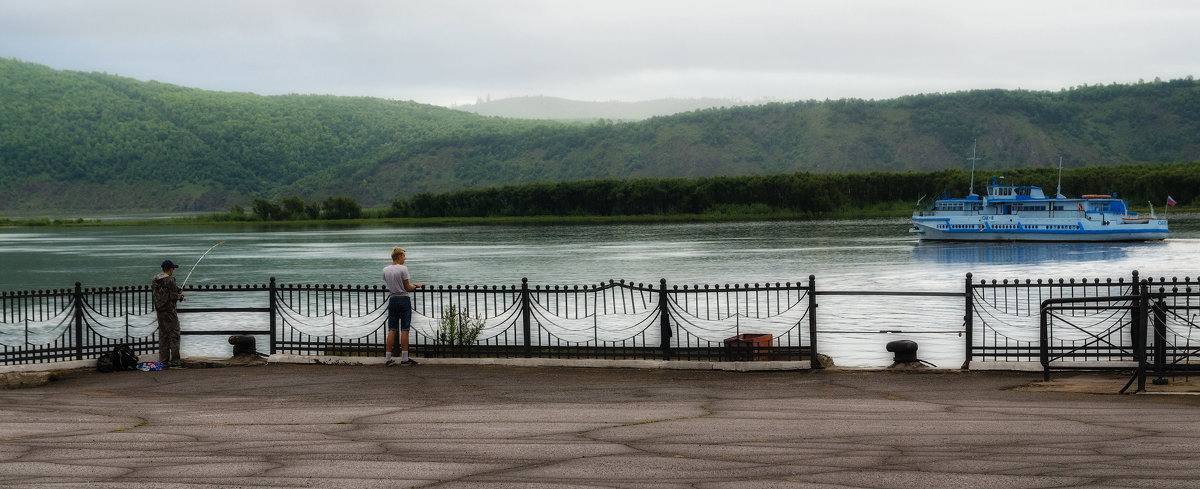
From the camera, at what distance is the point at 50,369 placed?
49.7ft

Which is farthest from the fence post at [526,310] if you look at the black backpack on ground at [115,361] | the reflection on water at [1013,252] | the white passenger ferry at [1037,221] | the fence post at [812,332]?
the white passenger ferry at [1037,221]

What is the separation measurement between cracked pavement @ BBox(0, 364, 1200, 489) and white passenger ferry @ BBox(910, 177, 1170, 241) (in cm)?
8699

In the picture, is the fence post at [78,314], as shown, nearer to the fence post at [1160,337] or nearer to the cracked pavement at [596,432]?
the cracked pavement at [596,432]

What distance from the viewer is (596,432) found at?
9.76 meters

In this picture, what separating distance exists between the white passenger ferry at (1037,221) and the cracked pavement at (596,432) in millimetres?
86995

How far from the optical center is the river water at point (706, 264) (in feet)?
117

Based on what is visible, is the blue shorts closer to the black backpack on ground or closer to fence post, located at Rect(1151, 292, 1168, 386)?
the black backpack on ground

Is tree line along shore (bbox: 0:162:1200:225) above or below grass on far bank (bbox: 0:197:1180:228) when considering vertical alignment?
above

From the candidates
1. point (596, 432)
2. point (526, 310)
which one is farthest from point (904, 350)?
point (596, 432)

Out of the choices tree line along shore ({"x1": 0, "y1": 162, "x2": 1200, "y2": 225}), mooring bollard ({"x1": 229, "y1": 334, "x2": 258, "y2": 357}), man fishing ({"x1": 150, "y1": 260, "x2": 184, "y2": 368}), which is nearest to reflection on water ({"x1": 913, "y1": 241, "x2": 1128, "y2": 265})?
tree line along shore ({"x1": 0, "y1": 162, "x2": 1200, "y2": 225})

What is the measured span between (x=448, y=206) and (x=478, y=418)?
175m

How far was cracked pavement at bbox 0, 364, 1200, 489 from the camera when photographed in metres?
7.78

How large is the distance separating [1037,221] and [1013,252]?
14.0 metres

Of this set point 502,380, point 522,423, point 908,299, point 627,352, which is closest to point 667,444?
point 522,423
